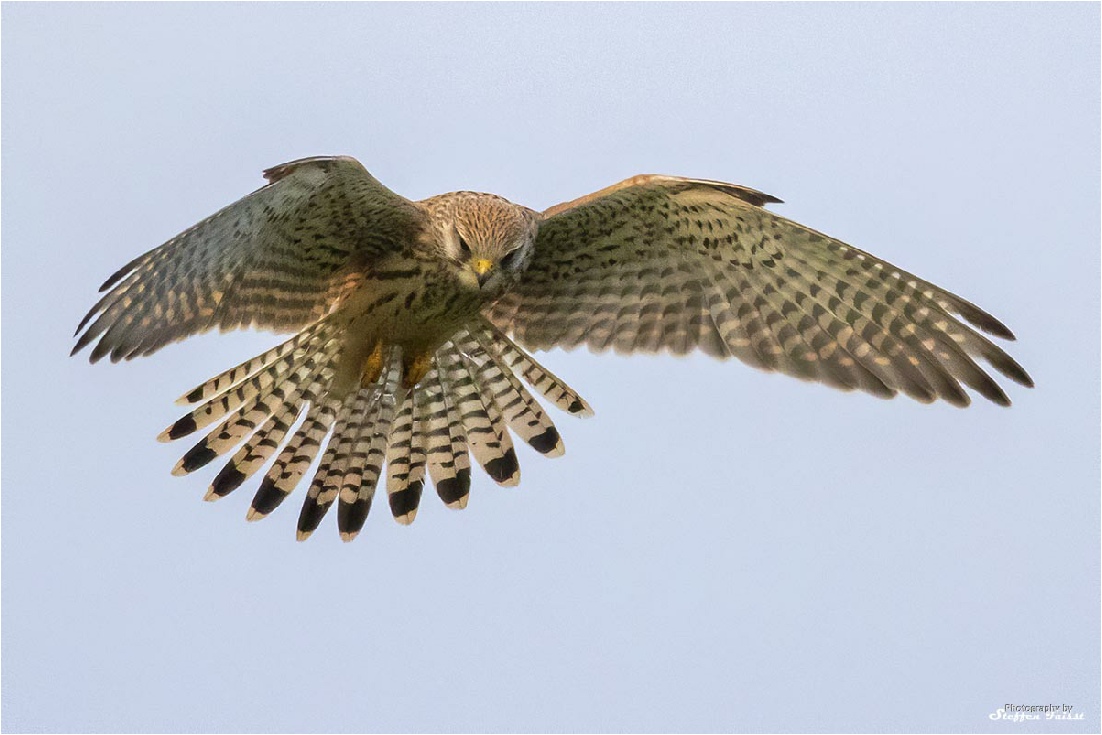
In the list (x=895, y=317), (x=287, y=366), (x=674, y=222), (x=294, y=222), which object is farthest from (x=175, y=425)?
(x=895, y=317)

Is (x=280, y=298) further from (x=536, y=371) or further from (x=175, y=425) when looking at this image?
(x=536, y=371)

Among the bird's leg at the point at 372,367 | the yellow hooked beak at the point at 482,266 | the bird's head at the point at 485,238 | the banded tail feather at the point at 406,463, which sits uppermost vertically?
the bird's head at the point at 485,238

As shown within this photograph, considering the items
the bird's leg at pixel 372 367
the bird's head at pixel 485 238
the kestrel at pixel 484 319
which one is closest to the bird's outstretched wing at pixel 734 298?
the kestrel at pixel 484 319

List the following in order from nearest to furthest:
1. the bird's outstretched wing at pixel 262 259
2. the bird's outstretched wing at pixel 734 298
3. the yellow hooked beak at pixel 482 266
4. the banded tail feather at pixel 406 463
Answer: the bird's outstretched wing at pixel 262 259 → the yellow hooked beak at pixel 482 266 → the bird's outstretched wing at pixel 734 298 → the banded tail feather at pixel 406 463

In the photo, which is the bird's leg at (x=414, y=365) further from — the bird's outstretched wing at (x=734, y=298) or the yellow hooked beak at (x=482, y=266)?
the yellow hooked beak at (x=482, y=266)

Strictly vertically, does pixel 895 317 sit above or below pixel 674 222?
below

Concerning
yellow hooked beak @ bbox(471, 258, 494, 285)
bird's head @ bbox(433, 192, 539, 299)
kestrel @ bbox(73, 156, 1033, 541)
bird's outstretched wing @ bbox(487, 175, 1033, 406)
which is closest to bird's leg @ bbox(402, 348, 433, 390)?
kestrel @ bbox(73, 156, 1033, 541)

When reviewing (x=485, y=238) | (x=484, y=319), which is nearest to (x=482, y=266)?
(x=485, y=238)

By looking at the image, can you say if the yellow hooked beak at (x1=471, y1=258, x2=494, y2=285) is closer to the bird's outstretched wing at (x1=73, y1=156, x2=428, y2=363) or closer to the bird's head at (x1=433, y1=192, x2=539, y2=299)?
the bird's head at (x1=433, y1=192, x2=539, y2=299)

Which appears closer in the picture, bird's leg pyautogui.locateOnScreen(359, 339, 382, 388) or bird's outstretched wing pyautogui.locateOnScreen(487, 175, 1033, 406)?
bird's outstretched wing pyautogui.locateOnScreen(487, 175, 1033, 406)
